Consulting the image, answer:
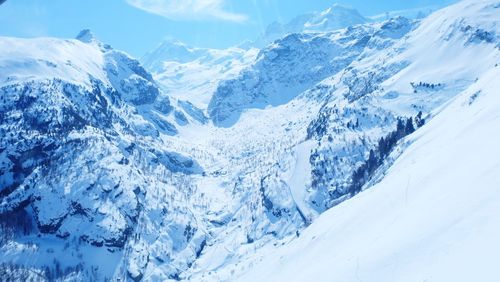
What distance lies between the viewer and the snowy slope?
36938mm

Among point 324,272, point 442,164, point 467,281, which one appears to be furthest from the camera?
point 442,164

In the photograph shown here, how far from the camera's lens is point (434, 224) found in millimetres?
46156

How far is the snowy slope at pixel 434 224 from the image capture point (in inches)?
1454

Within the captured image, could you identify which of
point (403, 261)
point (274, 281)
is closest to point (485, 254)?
point (403, 261)

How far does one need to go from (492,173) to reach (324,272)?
26.0 meters

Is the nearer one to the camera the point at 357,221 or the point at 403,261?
the point at 403,261

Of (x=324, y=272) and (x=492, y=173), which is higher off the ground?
(x=492, y=173)

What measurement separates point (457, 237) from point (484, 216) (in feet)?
10.0

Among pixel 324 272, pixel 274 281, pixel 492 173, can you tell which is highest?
A: pixel 492 173

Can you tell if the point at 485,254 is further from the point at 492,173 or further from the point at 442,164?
the point at 442,164

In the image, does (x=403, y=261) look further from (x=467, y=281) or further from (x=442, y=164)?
(x=442, y=164)

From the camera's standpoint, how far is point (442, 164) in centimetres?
6806

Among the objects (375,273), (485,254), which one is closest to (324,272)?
(375,273)

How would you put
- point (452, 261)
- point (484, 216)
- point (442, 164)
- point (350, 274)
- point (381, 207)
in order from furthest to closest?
point (381, 207), point (442, 164), point (350, 274), point (484, 216), point (452, 261)
